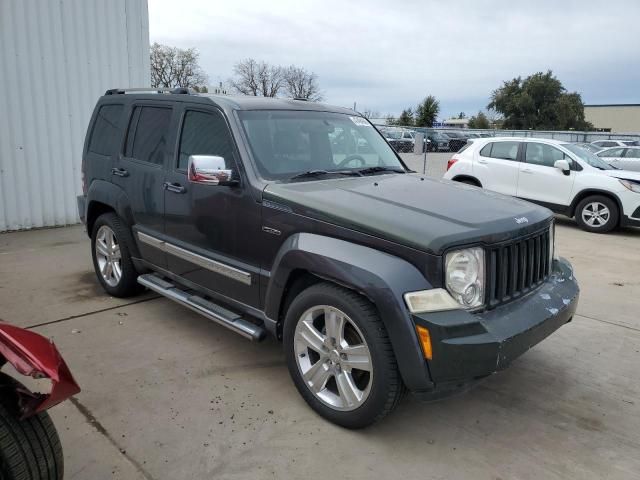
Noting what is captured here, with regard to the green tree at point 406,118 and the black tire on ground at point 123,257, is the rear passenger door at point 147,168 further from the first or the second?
the green tree at point 406,118

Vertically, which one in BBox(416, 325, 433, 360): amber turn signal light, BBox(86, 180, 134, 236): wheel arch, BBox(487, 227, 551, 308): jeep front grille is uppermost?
BBox(86, 180, 134, 236): wheel arch

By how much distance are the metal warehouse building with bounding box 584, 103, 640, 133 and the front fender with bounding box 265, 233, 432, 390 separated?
7906 centimetres

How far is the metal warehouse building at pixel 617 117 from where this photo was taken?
234ft

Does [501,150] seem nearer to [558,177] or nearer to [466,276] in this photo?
[558,177]

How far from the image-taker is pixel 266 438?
119 inches

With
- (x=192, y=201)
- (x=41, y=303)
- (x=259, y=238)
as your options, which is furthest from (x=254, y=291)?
(x=41, y=303)

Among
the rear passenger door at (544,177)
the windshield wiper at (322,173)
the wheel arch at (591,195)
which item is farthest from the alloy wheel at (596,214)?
the windshield wiper at (322,173)

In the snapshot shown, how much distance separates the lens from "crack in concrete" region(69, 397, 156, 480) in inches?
107

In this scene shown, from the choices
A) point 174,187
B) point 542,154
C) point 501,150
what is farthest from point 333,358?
point 501,150

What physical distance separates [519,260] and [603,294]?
134 inches

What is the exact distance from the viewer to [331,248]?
2.98 m

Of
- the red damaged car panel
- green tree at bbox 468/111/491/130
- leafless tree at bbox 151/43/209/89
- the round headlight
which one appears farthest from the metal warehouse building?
the red damaged car panel

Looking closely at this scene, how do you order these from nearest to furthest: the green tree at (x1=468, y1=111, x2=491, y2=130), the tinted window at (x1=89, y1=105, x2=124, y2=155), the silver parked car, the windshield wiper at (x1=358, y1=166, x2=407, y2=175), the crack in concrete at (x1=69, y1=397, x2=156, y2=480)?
the crack in concrete at (x1=69, y1=397, x2=156, y2=480) → the windshield wiper at (x1=358, y1=166, x2=407, y2=175) → the tinted window at (x1=89, y1=105, x2=124, y2=155) → the silver parked car → the green tree at (x1=468, y1=111, x2=491, y2=130)

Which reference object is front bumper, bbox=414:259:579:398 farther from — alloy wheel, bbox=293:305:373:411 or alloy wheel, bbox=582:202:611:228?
alloy wheel, bbox=582:202:611:228
